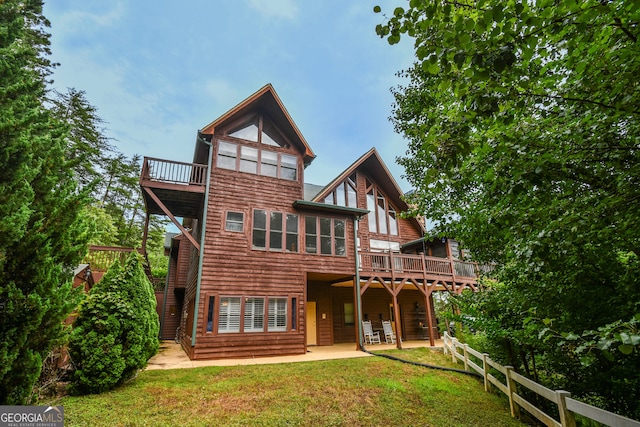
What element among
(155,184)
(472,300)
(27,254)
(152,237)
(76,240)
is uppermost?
(152,237)

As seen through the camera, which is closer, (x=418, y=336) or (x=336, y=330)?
(x=336, y=330)

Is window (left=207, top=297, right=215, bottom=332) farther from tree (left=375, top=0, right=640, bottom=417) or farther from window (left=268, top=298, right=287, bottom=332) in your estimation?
tree (left=375, top=0, right=640, bottom=417)

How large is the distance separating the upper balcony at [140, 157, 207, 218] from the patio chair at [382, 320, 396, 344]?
10.9 m

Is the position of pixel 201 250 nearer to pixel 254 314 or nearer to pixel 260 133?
pixel 254 314

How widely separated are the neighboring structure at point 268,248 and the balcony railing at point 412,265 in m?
0.06

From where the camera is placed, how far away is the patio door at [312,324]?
1484cm

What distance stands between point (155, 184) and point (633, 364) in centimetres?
1258

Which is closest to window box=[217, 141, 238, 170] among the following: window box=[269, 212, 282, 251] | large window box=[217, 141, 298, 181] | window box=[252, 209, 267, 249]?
large window box=[217, 141, 298, 181]

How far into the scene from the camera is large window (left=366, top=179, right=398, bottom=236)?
695 inches

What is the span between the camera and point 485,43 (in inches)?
86.5

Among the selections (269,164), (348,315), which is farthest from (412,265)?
(269,164)

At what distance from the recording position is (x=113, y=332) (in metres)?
6.20

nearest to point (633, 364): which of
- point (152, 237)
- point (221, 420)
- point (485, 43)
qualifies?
point (485, 43)

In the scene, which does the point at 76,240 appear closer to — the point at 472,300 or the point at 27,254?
the point at 27,254
